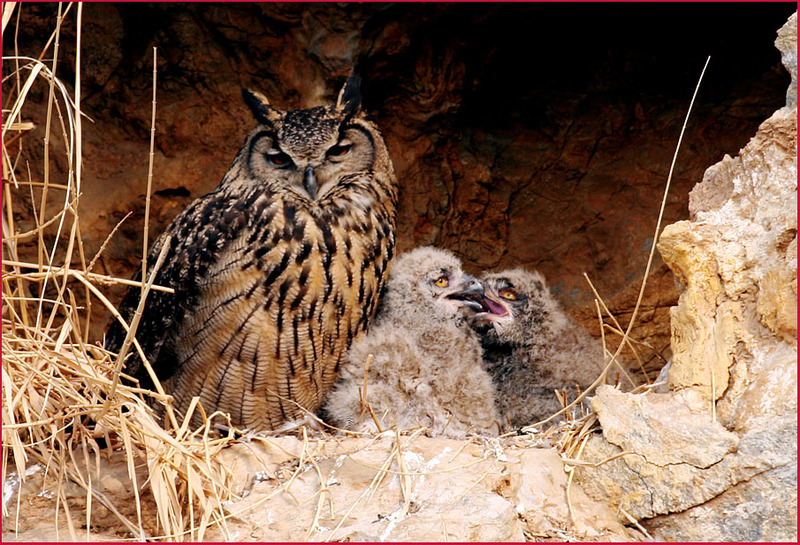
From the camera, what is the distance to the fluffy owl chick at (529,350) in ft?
10.2

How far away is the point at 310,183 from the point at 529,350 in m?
0.97

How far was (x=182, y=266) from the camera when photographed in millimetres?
2979

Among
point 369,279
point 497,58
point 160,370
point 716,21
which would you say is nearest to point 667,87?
point 716,21

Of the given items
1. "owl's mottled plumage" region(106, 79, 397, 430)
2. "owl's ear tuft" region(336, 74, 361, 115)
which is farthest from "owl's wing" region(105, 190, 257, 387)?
"owl's ear tuft" region(336, 74, 361, 115)

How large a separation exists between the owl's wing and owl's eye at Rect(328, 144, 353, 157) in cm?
31

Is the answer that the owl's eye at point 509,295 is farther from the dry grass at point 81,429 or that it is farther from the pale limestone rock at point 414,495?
the dry grass at point 81,429

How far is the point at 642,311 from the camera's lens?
4168 millimetres

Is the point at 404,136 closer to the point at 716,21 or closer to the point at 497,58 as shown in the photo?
the point at 497,58

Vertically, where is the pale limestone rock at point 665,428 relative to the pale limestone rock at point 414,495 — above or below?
above

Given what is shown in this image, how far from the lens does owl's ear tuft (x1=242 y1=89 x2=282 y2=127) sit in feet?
10.3

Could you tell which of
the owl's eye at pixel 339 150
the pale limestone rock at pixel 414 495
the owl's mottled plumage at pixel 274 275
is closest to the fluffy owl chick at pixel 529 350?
the owl's mottled plumage at pixel 274 275

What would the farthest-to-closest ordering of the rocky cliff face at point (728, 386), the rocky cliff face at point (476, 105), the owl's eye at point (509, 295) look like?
the rocky cliff face at point (476, 105)
the owl's eye at point (509, 295)
the rocky cliff face at point (728, 386)

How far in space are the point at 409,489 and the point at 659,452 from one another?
1.80ft

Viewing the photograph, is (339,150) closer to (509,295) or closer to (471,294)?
(471,294)
